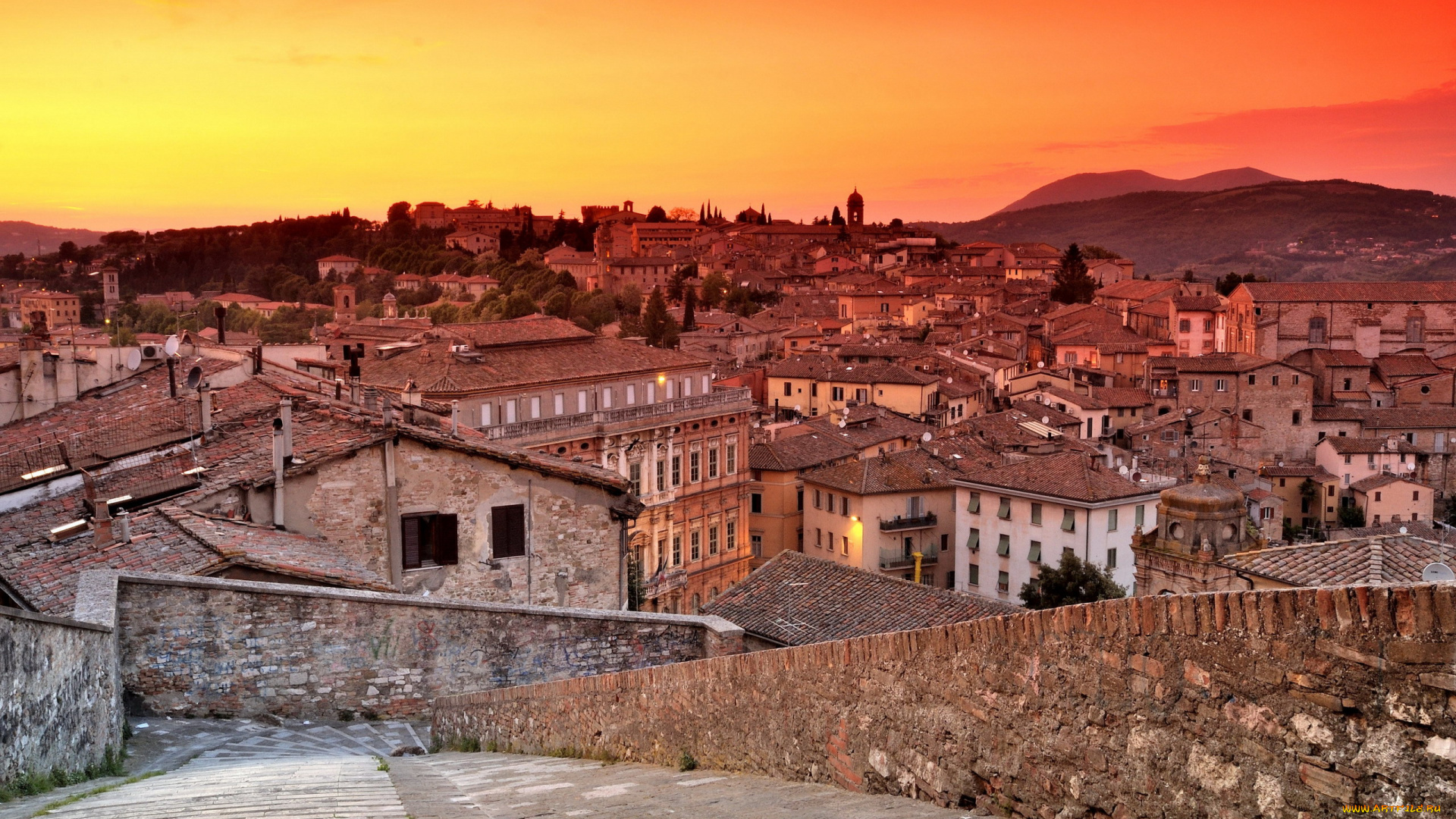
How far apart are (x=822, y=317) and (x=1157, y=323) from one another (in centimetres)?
2611

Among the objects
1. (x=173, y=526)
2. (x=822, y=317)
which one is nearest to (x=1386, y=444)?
(x=822, y=317)

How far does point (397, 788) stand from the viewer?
7516 millimetres

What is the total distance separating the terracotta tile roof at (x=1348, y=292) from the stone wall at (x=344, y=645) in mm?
83919

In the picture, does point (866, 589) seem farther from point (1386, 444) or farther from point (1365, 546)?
point (1386, 444)

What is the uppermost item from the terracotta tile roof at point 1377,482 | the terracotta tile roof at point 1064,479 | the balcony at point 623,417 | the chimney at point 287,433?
the chimney at point 287,433

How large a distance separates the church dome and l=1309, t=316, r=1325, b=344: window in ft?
206

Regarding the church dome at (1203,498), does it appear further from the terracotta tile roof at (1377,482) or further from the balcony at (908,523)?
the terracotta tile roof at (1377,482)

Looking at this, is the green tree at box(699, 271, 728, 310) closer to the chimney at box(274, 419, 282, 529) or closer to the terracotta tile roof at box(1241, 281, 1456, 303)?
the terracotta tile roof at box(1241, 281, 1456, 303)

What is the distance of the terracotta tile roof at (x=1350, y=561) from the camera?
15617 millimetres

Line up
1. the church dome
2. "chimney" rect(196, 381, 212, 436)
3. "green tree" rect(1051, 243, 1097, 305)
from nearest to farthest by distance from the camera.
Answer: "chimney" rect(196, 381, 212, 436), the church dome, "green tree" rect(1051, 243, 1097, 305)


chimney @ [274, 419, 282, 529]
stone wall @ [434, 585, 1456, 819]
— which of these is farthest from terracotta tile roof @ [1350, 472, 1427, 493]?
stone wall @ [434, 585, 1456, 819]

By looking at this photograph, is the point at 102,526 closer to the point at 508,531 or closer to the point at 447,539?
the point at 447,539

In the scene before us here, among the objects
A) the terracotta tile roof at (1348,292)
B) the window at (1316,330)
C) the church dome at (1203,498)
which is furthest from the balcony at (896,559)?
the window at (1316,330)

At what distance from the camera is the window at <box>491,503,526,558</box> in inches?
571
